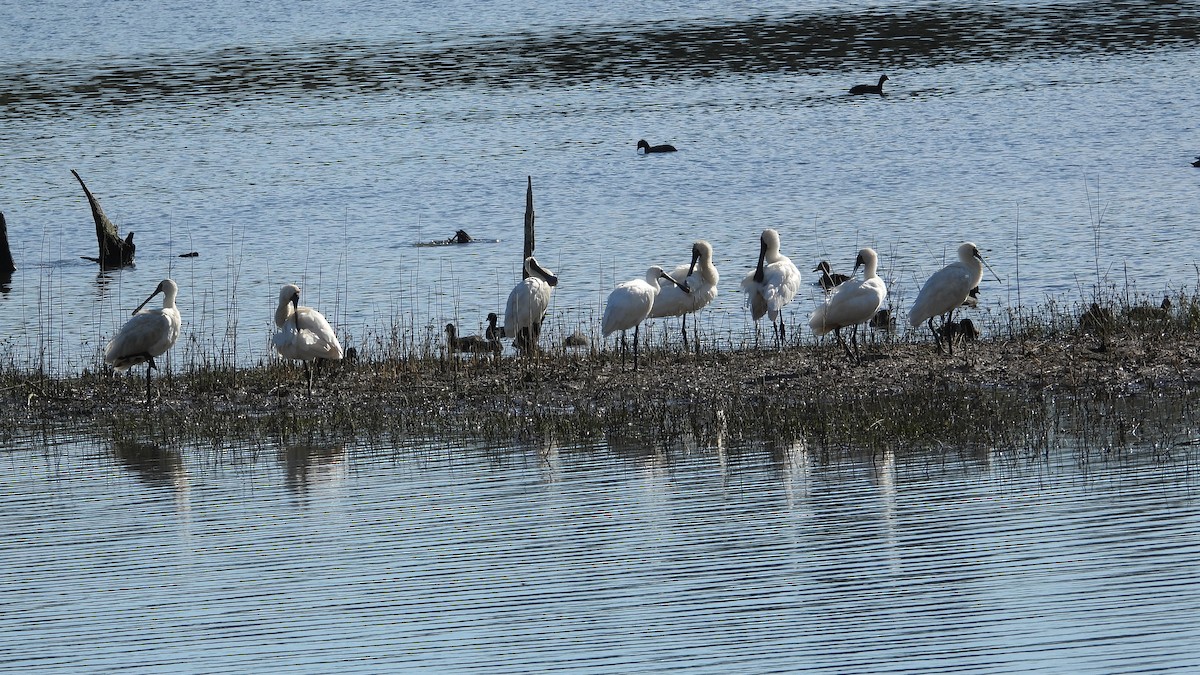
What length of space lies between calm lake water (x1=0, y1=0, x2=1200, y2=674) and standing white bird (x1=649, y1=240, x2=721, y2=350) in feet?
2.75

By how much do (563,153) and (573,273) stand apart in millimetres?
16490

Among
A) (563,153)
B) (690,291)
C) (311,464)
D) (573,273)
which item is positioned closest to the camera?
(311,464)

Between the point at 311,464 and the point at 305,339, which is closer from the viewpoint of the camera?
the point at 311,464

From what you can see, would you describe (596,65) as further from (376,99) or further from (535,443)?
(535,443)

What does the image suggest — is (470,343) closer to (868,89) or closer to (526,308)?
(526,308)

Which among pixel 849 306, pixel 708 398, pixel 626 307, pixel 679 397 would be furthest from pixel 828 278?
pixel 708 398

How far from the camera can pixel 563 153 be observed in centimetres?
4322

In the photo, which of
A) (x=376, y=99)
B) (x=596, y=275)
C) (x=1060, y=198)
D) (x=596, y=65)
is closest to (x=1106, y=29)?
(x=596, y=65)

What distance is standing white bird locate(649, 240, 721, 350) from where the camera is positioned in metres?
18.7

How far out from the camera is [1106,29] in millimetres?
59500

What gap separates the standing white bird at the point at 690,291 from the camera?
18.7 metres

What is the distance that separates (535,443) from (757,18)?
55084 millimetres

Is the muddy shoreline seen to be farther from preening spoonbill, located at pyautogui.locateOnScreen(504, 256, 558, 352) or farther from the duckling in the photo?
the duckling

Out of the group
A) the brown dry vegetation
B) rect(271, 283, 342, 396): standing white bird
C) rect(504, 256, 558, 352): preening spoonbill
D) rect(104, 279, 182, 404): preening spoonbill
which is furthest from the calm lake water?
rect(271, 283, 342, 396): standing white bird
